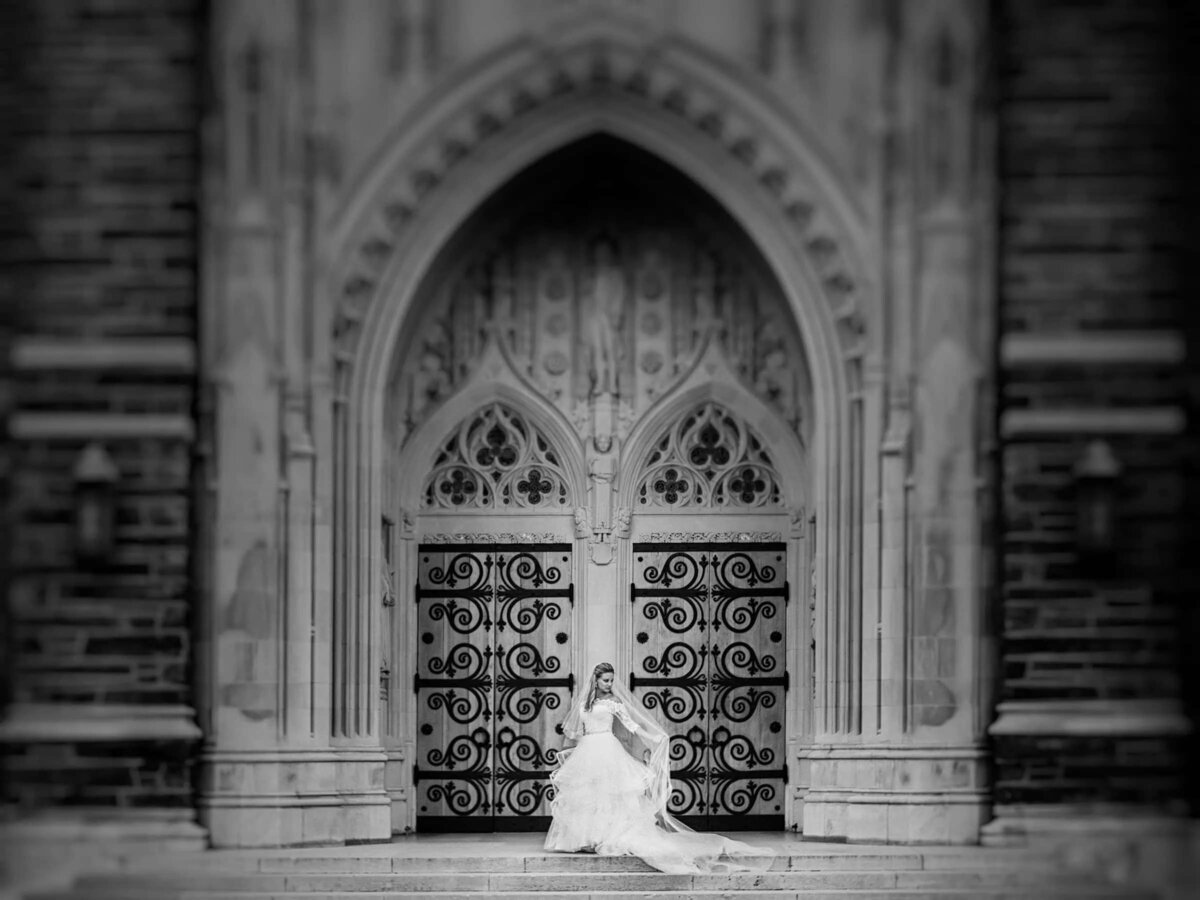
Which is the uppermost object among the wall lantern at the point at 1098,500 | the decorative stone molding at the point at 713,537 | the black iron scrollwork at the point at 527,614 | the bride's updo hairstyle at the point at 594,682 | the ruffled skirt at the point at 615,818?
the wall lantern at the point at 1098,500

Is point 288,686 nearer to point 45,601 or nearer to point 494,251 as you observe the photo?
point 45,601

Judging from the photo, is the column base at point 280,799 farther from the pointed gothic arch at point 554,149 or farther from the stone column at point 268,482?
the pointed gothic arch at point 554,149

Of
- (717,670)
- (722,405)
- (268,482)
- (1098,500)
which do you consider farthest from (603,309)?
(1098,500)

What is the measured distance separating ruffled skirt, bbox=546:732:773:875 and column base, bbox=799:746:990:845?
84 centimetres

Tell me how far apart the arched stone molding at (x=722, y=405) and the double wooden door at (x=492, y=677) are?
890mm

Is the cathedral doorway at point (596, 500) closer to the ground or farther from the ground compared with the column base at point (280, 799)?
farther from the ground

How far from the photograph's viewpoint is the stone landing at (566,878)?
50.6ft

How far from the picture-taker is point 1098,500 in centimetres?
1591

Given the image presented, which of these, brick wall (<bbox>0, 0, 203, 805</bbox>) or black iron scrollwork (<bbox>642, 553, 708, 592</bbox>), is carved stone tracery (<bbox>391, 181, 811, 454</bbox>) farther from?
brick wall (<bbox>0, 0, 203, 805</bbox>)

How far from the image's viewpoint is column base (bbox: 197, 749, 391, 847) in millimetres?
16391

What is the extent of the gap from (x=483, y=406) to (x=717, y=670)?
111 inches

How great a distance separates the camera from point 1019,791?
1611cm

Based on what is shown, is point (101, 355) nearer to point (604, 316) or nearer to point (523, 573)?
point (523, 573)

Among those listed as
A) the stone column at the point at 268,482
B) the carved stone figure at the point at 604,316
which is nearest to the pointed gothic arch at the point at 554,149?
the stone column at the point at 268,482
